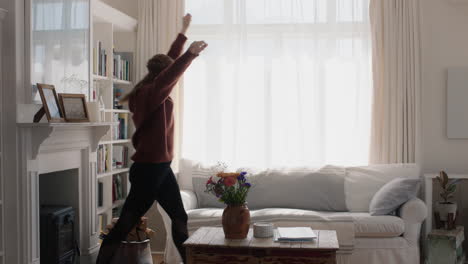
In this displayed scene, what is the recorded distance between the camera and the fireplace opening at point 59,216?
12.8 ft

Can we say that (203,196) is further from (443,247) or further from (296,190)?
(443,247)

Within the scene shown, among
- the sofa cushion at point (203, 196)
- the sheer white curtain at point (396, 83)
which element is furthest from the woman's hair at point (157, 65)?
the sheer white curtain at point (396, 83)

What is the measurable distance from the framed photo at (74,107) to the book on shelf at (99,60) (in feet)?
3.64

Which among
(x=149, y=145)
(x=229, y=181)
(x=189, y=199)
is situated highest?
(x=149, y=145)

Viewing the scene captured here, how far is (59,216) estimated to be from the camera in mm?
4004

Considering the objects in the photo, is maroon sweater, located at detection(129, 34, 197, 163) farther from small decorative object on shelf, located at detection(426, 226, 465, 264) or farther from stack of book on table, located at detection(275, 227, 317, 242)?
small decorative object on shelf, located at detection(426, 226, 465, 264)

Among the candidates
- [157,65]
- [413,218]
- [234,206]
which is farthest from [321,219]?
[157,65]

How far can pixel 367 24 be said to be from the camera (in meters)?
5.71

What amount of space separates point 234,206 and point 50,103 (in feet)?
4.40

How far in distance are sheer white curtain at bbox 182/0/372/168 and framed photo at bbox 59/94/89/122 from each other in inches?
77.0

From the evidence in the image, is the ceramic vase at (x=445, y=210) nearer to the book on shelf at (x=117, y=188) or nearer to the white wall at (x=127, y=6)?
the book on shelf at (x=117, y=188)

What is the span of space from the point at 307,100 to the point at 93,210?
2.38 m

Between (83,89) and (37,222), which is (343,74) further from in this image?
(37,222)

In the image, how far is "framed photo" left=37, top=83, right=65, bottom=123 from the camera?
363 centimetres
